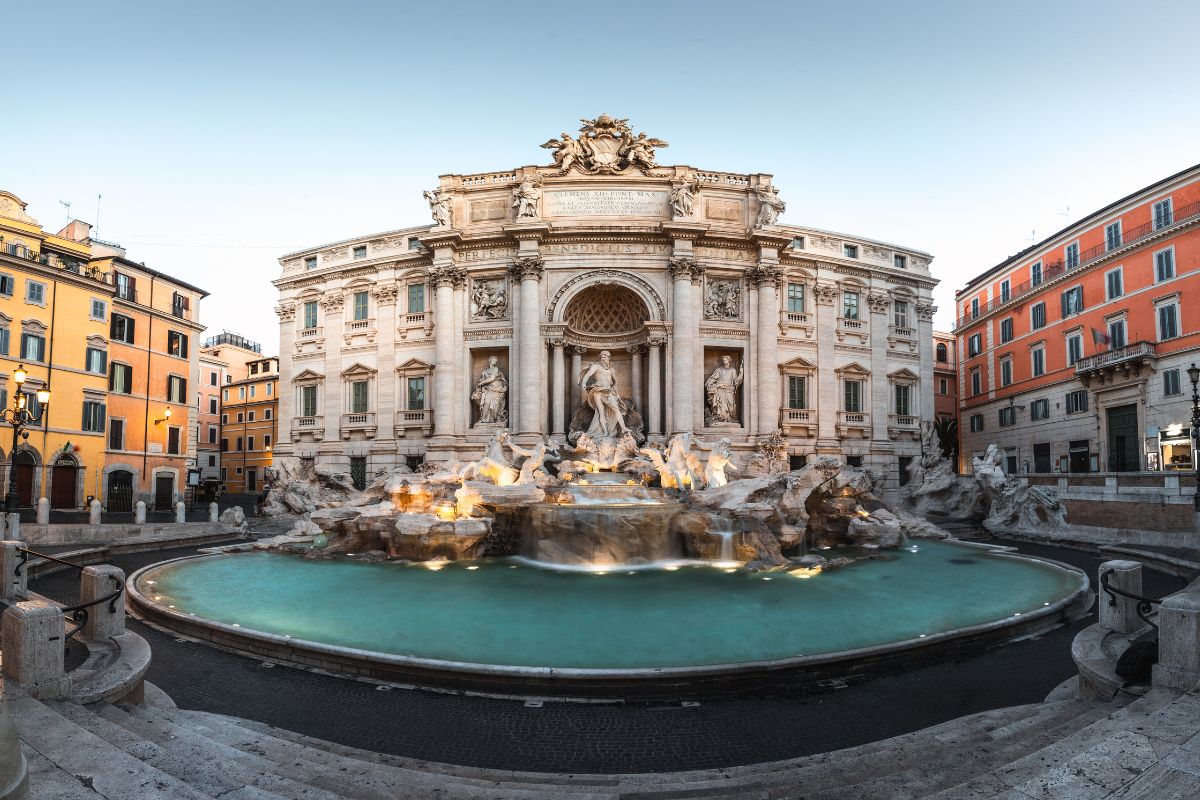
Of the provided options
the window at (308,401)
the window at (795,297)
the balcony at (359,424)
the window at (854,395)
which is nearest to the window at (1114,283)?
the window at (854,395)

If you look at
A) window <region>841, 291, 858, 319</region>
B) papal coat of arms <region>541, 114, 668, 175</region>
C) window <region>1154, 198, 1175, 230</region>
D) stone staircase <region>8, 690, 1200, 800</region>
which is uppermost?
papal coat of arms <region>541, 114, 668, 175</region>

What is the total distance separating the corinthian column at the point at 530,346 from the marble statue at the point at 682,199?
5783 mm

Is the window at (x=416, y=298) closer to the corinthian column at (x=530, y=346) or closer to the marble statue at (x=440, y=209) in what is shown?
the marble statue at (x=440, y=209)

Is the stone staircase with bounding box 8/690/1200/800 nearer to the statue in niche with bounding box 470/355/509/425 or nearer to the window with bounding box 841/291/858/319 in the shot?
the statue in niche with bounding box 470/355/509/425

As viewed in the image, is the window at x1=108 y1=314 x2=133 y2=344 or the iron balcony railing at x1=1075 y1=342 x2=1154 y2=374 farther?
the window at x1=108 y1=314 x2=133 y2=344

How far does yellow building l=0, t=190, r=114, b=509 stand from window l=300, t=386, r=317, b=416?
8714mm

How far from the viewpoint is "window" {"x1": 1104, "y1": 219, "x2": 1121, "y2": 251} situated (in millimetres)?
28266

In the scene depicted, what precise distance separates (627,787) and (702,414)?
21.1 metres

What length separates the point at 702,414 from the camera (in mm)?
24922

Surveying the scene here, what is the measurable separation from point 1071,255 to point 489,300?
29.1 m

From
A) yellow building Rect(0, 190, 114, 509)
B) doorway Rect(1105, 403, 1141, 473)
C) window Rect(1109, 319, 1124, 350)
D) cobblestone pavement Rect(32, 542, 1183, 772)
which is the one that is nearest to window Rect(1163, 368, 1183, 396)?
doorway Rect(1105, 403, 1141, 473)

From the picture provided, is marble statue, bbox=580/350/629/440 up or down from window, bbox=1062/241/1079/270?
down

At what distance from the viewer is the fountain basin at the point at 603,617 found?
22.1 feet

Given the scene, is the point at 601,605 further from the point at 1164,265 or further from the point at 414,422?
the point at 1164,265
